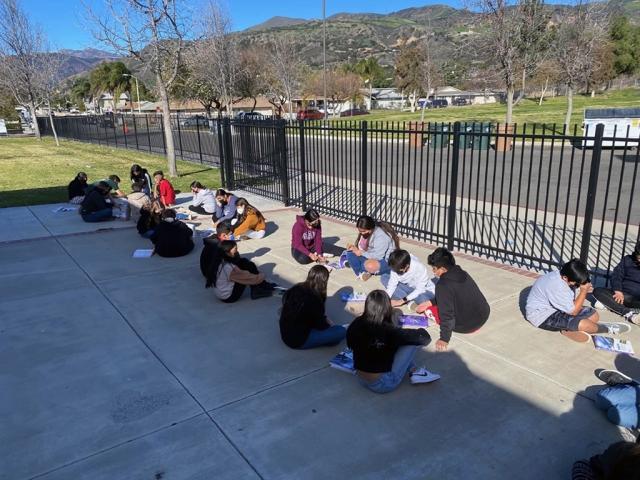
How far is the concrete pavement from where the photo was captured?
133 inches

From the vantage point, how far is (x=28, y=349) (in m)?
5.00

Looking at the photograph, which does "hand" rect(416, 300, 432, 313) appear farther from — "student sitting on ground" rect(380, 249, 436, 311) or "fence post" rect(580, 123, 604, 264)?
"fence post" rect(580, 123, 604, 264)

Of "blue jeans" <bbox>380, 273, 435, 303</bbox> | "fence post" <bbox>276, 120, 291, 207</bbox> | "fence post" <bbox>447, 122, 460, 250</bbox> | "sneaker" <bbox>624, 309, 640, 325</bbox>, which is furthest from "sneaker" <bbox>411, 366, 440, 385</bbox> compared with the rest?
"fence post" <bbox>276, 120, 291, 207</bbox>

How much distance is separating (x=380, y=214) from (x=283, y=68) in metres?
Result: 37.5

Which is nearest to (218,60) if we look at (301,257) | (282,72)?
(282,72)

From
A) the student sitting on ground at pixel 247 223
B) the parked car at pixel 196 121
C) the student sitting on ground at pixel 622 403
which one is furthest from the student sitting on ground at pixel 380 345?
the parked car at pixel 196 121

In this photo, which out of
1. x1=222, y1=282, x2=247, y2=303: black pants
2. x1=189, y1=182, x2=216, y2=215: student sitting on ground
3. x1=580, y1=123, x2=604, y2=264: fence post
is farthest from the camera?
x1=189, y1=182, x2=216, y2=215: student sitting on ground

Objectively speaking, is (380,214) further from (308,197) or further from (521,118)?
(521,118)

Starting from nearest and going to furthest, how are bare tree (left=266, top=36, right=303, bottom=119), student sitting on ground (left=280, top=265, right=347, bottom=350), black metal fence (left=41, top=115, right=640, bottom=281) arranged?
student sitting on ground (left=280, top=265, right=347, bottom=350) → black metal fence (left=41, top=115, right=640, bottom=281) → bare tree (left=266, top=36, right=303, bottom=119)

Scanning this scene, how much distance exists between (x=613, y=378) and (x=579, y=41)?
2588cm

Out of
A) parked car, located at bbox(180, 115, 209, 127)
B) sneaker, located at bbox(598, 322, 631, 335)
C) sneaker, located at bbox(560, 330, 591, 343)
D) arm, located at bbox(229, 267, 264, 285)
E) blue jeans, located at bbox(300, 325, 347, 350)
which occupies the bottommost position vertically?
sneaker, located at bbox(598, 322, 631, 335)

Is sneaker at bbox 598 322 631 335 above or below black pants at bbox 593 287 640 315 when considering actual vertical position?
below

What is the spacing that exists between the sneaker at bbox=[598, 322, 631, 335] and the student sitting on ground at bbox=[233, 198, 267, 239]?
576cm

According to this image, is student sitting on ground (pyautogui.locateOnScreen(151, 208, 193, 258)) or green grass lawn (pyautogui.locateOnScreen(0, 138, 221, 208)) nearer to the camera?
student sitting on ground (pyautogui.locateOnScreen(151, 208, 193, 258))
